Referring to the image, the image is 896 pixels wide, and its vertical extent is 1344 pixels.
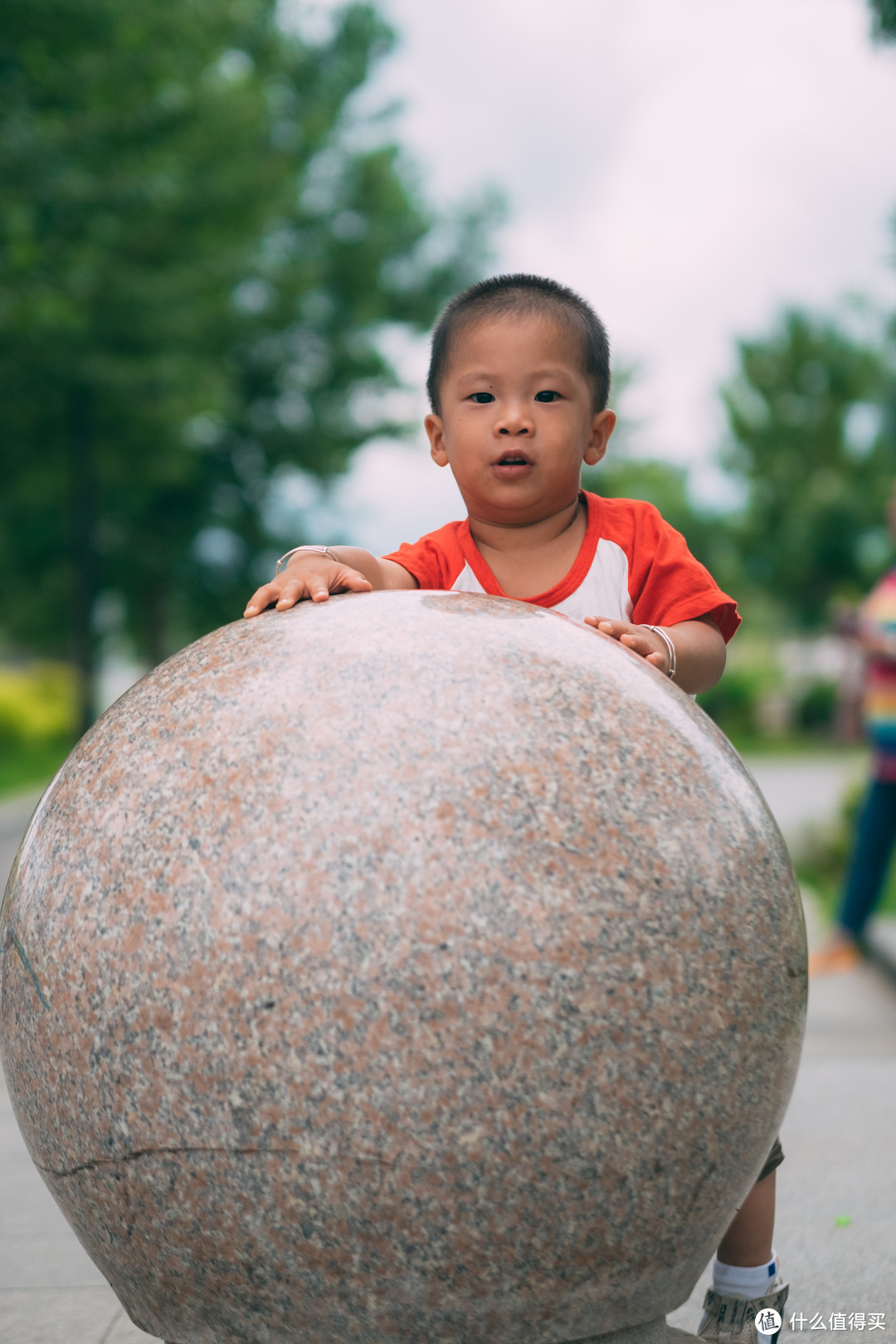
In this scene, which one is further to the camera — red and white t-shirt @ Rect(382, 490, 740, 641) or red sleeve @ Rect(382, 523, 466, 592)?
red sleeve @ Rect(382, 523, 466, 592)

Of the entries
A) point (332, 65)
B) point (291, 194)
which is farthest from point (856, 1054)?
point (332, 65)

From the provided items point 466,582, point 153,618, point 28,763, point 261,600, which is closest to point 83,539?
point 28,763

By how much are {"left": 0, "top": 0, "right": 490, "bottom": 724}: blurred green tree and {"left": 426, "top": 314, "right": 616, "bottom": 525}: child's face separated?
44.8 ft

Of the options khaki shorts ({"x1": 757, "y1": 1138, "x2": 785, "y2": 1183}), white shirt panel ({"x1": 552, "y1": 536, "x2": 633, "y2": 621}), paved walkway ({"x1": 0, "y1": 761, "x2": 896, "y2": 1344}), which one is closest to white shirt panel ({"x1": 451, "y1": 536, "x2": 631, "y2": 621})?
white shirt panel ({"x1": 552, "y1": 536, "x2": 633, "y2": 621})

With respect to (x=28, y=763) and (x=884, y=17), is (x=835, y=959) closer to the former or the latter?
(x=884, y=17)

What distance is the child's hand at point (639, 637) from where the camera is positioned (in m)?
3.18

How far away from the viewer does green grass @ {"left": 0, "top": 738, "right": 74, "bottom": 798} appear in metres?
17.7

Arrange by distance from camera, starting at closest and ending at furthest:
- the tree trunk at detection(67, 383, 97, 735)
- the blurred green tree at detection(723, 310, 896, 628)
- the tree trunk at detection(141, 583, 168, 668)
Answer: the tree trunk at detection(67, 383, 97, 735)
the blurred green tree at detection(723, 310, 896, 628)
the tree trunk at detection(141, 583, 168, 668)

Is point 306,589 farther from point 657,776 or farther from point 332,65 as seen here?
point 332,65

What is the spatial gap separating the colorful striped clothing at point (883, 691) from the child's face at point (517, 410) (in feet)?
14.2

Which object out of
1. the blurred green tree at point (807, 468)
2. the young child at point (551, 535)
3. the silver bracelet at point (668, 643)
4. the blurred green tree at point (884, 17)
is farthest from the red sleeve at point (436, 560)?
the blurred green tree at point (807, 468)

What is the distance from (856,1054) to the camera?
6.36 m

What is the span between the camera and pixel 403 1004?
238 centimetres

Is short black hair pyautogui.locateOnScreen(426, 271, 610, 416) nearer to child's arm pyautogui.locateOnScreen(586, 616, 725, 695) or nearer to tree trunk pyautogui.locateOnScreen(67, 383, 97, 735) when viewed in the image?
child's arm pyautogui.locateOnScreen(586, 616, 725, 695)
